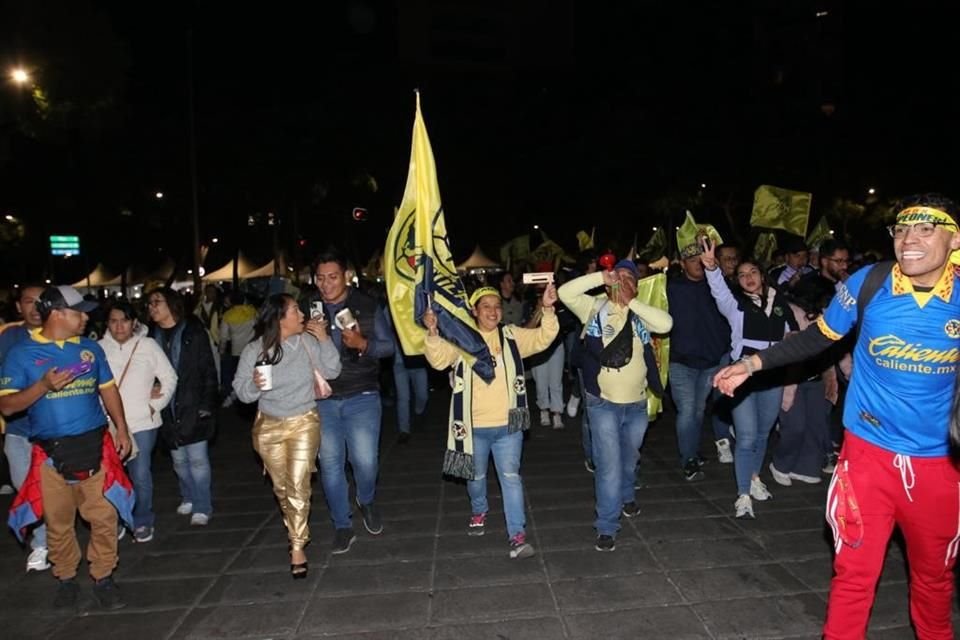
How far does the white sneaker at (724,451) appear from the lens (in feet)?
25.0

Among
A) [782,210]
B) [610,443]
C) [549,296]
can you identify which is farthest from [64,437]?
[782,210]

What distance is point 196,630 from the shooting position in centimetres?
Result: 443

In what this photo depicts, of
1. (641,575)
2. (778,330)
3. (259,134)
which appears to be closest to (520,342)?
(641,575)

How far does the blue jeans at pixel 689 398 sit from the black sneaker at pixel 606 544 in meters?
2.04

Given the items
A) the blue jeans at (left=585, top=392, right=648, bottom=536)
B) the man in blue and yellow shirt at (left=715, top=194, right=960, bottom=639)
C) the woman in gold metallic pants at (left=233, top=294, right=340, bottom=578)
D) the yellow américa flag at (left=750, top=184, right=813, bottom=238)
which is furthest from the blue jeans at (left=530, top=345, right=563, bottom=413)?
the man in blue and yellow shirt at (left=715, top=194, right=960, bottom=639)

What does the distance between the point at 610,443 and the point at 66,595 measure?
3885 millimetres

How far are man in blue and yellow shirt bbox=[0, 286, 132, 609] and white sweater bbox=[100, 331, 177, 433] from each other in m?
0.98

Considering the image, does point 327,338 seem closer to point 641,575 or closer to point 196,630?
point 196,630

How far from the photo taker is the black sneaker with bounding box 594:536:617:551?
537 cm

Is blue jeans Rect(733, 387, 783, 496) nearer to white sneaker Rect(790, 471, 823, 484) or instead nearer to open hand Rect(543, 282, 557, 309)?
white sneaker Rect(790, 471, 823, 484)

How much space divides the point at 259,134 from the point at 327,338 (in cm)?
2288

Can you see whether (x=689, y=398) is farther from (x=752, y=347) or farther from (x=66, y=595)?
(x=66, y=595)

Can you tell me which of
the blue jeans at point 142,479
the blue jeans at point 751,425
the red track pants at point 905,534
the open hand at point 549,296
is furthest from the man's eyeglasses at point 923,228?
the blue jeans at point 142,479

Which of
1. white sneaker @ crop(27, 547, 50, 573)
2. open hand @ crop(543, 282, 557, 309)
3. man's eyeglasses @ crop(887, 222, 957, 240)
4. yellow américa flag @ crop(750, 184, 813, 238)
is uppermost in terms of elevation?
yellow américa flag @ crop(750, 184, 813, 238)
